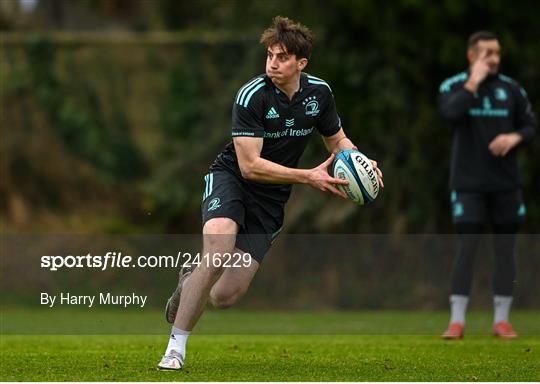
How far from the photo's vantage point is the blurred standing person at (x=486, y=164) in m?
10.4

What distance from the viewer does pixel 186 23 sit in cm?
2045

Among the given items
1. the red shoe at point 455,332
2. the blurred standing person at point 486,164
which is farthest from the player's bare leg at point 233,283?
the blurred standing person at point 486,164

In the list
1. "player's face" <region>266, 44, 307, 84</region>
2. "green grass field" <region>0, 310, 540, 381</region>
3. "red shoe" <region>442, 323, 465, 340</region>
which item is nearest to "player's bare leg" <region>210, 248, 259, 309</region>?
"green grass field" <region>0, 310, 540, 381</region>

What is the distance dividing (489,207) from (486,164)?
434 millimetres

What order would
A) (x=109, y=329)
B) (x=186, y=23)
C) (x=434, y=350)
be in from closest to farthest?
(x=434, y=350)
(x=109, y=329)
(x=186, y=23)

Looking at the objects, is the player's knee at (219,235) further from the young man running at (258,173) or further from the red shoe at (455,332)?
the red shoe at (455,332)

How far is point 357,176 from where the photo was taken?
754 cm

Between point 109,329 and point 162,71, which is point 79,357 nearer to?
point 109,329

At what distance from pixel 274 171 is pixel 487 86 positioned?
152 inches

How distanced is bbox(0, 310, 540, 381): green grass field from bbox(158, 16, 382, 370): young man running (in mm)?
426

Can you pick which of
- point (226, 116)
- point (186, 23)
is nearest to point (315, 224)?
point (226, 116)

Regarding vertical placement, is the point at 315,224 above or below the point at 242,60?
below

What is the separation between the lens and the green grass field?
7.21m

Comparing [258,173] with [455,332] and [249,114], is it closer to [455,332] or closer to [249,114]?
[249,114]
